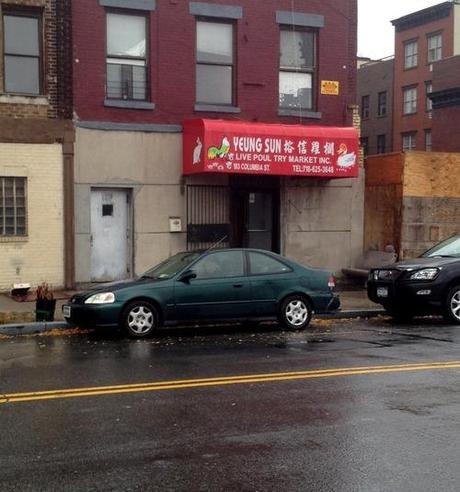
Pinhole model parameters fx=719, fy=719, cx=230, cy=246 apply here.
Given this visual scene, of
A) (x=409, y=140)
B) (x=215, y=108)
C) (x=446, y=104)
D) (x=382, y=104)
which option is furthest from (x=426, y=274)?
(x=382, y=104)

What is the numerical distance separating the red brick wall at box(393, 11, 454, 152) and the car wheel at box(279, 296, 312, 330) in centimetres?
3310

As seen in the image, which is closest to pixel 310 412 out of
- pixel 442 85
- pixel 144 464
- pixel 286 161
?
pixel 144 464

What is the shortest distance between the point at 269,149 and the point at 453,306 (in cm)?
562

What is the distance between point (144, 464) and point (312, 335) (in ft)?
21.8

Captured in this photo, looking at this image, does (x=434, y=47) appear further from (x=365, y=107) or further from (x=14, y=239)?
(x=14, y=239)

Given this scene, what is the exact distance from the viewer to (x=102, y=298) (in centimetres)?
1076

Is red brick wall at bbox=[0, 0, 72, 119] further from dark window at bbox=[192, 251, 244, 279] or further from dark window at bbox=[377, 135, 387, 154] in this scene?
dark window at bbox=[377, 135, 387, 154]

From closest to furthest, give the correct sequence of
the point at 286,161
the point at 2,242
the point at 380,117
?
the point at 2,242 → the point at 286,161 → the point at 380,117

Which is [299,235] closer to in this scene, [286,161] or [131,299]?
[286,161]

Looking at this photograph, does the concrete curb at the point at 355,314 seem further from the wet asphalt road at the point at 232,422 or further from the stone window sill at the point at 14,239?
the stone window sill at the point at 14,239

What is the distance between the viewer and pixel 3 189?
50.8 ft

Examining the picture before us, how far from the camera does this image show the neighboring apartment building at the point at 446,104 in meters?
36.6

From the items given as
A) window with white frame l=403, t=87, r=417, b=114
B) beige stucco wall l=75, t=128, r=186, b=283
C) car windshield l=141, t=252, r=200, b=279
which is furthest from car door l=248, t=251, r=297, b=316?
window with white frame l=403, t=87, r=417, b=114

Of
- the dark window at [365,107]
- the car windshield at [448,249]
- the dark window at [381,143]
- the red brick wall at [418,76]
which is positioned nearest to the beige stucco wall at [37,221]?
the car windshield at [448,249]
